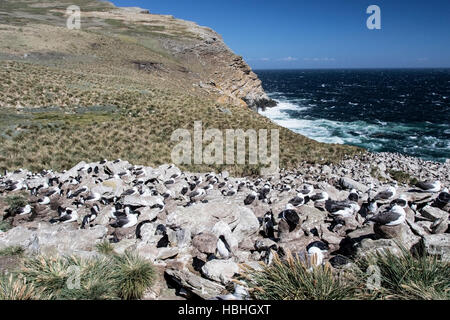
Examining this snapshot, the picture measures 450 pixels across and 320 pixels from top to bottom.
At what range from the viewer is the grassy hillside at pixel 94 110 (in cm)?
1905

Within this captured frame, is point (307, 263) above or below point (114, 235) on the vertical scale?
above

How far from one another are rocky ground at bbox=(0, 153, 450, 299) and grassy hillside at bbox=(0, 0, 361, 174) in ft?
24.7

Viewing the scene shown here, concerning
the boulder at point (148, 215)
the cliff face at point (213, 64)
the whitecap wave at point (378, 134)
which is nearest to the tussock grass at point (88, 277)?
the boulder at point (148, 215)

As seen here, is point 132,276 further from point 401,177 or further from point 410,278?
point 401,177

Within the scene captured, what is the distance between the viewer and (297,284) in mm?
4074

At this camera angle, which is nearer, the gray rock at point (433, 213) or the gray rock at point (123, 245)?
the gray rock at point (433, 213)

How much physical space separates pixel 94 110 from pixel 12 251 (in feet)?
78.9

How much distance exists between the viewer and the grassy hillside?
62.5ft

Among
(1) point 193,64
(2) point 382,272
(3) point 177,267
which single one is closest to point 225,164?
(3) point 177,267

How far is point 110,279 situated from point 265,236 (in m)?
3.69

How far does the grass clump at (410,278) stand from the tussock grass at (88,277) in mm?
3755

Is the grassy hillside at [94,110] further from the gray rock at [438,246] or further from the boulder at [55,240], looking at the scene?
the gray rock at [438,246]
